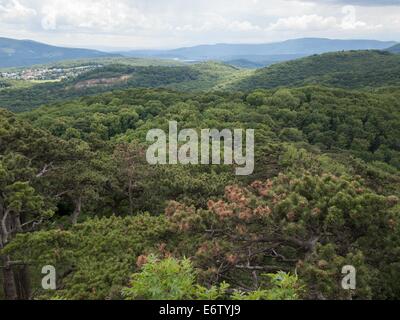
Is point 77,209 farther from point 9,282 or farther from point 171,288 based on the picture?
point 171,288

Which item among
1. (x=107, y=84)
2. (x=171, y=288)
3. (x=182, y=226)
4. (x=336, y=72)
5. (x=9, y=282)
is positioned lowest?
(x=107, y=84)

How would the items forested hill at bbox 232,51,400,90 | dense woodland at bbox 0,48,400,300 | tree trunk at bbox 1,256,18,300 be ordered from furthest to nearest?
forested hill at bbox 232,51,400,90
tree trunk at bbox 1,256,18,300
dense woodland at bbox 0,48,400,300

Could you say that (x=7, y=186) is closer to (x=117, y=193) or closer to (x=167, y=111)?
(x=117, y=193)

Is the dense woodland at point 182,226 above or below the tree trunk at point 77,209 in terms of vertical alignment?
above

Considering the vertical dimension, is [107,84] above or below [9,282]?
below

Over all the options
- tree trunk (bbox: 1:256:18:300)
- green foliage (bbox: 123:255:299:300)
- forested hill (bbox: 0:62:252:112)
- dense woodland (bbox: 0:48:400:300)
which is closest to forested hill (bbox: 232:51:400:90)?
Answer: forested hill (bbox: 0:62:252:112)

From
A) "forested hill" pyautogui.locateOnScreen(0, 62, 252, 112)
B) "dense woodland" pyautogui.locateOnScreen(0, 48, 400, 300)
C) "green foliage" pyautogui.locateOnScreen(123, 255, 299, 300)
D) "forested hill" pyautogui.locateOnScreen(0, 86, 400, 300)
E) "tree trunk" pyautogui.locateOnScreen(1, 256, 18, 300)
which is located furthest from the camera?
"forested hill" pyautogui.locateOnScreen(0, 62, 252, 112)

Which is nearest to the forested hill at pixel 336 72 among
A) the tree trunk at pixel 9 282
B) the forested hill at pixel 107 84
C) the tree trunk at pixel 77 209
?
the forested hill at pixel 107 84

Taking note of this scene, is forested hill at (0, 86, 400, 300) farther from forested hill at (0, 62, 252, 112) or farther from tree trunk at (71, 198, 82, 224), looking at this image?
forested hill at (0, 62, 252, 112)

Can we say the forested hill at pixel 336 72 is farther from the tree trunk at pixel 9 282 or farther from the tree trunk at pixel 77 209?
the tree trunk at pixel 9 282

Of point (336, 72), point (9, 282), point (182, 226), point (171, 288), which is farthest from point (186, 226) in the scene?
point (336, 72)
